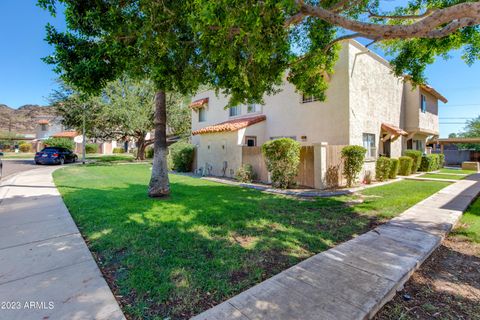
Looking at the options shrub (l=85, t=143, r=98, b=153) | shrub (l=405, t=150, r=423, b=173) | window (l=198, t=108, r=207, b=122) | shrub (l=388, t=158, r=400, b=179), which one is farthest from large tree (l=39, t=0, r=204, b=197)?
shrub (l=85, t=143, r=98, b=153)

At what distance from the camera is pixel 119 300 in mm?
2910

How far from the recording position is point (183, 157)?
60.3 ft

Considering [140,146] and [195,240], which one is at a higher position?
[140,146]

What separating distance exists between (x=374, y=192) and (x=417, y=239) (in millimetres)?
5754

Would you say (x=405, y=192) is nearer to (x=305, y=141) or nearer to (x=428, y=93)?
(x=305, y=141)

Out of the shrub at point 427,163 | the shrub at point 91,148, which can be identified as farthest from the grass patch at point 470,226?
the shrub at point 91,148

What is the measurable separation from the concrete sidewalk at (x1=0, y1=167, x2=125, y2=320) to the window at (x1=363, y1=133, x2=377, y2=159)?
1406 cm

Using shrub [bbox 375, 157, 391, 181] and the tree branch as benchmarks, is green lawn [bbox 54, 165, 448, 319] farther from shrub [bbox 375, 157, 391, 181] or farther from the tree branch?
the tree branch

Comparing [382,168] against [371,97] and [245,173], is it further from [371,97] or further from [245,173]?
[245,173]

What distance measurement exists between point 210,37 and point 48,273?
5299 millimetres

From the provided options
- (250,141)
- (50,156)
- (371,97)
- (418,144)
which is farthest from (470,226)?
(50,156)

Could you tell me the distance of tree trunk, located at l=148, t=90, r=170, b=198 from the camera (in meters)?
8.26

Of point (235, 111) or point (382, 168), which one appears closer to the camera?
point (382, 168)

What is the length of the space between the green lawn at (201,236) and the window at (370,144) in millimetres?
4989
